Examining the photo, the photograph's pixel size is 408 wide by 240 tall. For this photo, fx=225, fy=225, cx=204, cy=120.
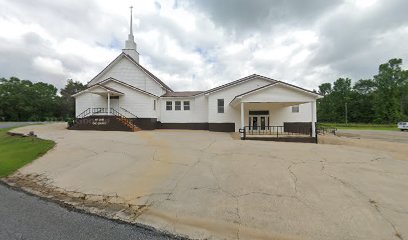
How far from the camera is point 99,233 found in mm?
4059

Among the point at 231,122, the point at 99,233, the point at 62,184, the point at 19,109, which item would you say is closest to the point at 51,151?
the point at 62,184

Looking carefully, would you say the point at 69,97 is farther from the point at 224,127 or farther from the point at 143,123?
the point at 224,127

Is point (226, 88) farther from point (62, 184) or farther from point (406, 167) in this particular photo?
point (62, 184)

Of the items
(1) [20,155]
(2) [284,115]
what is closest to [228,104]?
(2) [284,115]

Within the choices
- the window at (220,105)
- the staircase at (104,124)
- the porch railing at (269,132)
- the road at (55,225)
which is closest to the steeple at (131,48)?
the staircase at (104,124)

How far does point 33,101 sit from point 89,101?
149ft

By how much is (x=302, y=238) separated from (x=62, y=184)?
666 cm

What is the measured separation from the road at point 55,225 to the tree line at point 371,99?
2835 inches

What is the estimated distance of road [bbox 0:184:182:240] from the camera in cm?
396

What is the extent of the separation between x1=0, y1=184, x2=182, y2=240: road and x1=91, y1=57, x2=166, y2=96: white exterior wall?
70.2ft

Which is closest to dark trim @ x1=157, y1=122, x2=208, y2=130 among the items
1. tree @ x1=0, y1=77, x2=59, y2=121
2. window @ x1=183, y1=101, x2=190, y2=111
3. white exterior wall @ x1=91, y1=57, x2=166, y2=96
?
window @ x1=183, y1=101, x2=190, y2=111

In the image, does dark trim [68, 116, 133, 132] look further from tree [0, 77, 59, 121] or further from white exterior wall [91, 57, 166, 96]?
tree [0, 77, 59, 121]

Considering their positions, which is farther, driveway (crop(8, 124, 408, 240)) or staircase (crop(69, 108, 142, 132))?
staircase (crop(69, 108, 142, 132))

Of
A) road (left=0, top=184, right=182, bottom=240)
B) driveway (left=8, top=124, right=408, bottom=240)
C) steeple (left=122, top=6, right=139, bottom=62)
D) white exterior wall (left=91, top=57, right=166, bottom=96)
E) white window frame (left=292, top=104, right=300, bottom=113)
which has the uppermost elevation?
steeple (left=122, top=6, right=139, bottom=62)
